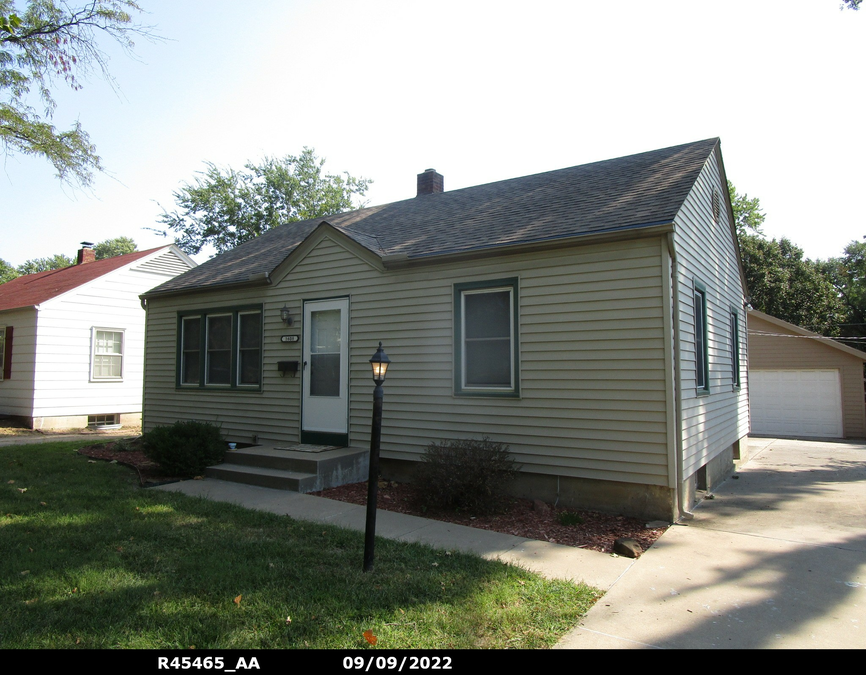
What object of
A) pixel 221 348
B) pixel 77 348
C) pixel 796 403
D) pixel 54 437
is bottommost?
pixel 54 437

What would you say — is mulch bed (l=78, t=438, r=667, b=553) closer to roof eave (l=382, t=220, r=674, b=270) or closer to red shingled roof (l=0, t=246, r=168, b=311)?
roof eave (l=382, t=220, r=674, b=270)

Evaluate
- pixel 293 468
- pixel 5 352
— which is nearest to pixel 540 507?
pixel 293 468

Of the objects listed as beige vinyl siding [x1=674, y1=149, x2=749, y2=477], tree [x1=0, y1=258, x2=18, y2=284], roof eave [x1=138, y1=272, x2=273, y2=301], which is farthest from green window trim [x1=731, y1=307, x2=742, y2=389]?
tree [x1=0, y1=258, x2=18, y2=284]

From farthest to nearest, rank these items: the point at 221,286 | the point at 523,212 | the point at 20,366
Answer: the point at 20,366 → the point at 221,286 → the point at 523,212

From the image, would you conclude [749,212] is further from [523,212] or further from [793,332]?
[523,212]

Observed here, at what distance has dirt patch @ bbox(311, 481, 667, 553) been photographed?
5344 millimetres

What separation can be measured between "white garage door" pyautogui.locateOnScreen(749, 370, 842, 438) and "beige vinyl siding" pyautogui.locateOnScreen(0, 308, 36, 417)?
2131 cm

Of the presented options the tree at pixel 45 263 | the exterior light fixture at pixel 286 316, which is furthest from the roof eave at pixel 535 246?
the tree at pixel 45 263

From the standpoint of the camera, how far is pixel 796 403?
57.1ft

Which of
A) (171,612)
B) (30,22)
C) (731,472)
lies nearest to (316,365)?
(171,612)

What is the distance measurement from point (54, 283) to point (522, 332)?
→ 16485 mm

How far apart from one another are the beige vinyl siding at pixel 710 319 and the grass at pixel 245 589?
3.45 metres

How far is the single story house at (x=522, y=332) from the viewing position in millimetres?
6023
